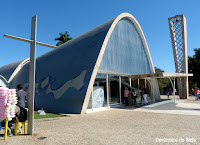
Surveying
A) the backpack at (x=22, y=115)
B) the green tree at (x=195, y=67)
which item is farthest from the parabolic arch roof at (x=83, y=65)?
the green tree at (x=195, y=67)

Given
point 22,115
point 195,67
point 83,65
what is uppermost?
point 195,67

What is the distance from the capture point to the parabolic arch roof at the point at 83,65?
34.9 ft

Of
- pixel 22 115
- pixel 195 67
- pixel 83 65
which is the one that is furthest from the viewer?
pixel 195 67

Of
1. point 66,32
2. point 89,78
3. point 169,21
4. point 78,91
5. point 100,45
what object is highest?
point 66,32

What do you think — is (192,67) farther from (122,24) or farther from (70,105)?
(70,105)

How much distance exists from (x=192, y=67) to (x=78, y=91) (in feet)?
108

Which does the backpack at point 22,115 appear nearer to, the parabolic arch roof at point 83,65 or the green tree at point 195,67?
the parabolic arch roof at point 83,65

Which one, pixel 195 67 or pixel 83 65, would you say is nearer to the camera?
pixel 83 65

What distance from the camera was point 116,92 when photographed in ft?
45.3

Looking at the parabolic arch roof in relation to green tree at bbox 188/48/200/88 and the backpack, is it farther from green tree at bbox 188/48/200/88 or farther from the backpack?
green tree at bbox 188/48/200/88

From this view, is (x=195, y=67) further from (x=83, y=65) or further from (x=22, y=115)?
(x=22, y=115)

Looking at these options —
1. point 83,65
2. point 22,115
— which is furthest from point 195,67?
point 22,115

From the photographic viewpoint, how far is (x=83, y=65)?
11461 millimetres

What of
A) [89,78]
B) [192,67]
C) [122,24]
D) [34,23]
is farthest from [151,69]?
[192,67]
